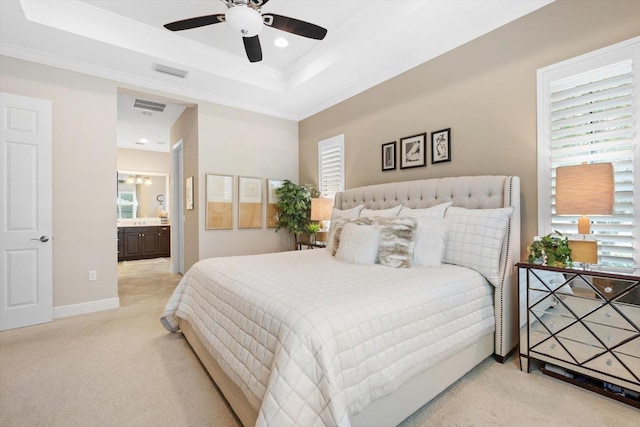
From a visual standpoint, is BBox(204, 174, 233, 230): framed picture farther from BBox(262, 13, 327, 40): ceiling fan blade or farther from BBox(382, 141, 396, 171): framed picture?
BBox(262, 13, 327, 40): ceiling fan blade

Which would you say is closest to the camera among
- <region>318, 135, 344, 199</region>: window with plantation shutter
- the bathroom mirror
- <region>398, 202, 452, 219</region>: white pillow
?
<region>398, 202, 452, 219</region>: white pillow

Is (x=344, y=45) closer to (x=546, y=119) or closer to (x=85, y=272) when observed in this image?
→ (x=546, y=119)

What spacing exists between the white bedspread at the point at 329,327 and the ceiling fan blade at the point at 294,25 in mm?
1898

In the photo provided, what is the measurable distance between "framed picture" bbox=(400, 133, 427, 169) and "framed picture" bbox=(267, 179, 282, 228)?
2.27 m

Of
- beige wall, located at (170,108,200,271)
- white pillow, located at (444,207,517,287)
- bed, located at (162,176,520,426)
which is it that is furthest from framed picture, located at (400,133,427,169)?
beige wall, located at (170,108,200,271)

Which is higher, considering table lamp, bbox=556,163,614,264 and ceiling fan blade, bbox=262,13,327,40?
ceiling fan blade, bbox=262,13,327,40

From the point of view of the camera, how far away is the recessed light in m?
3.41

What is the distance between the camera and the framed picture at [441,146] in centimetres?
304

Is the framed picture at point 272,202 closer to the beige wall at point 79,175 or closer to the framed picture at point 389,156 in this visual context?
the framed picture at point 389,156

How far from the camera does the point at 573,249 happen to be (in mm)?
1994

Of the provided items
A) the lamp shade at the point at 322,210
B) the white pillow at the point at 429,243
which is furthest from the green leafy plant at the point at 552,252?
the lamp shade at the point at 322,210

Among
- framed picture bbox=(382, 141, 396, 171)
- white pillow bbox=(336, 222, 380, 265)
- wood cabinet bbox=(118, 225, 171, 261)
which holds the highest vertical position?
framed picture bbox=(382, 141, 396, 171)

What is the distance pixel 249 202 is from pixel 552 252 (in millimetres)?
3844

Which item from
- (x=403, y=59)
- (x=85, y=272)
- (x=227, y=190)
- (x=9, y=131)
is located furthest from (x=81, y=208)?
(x=403, y=59)
